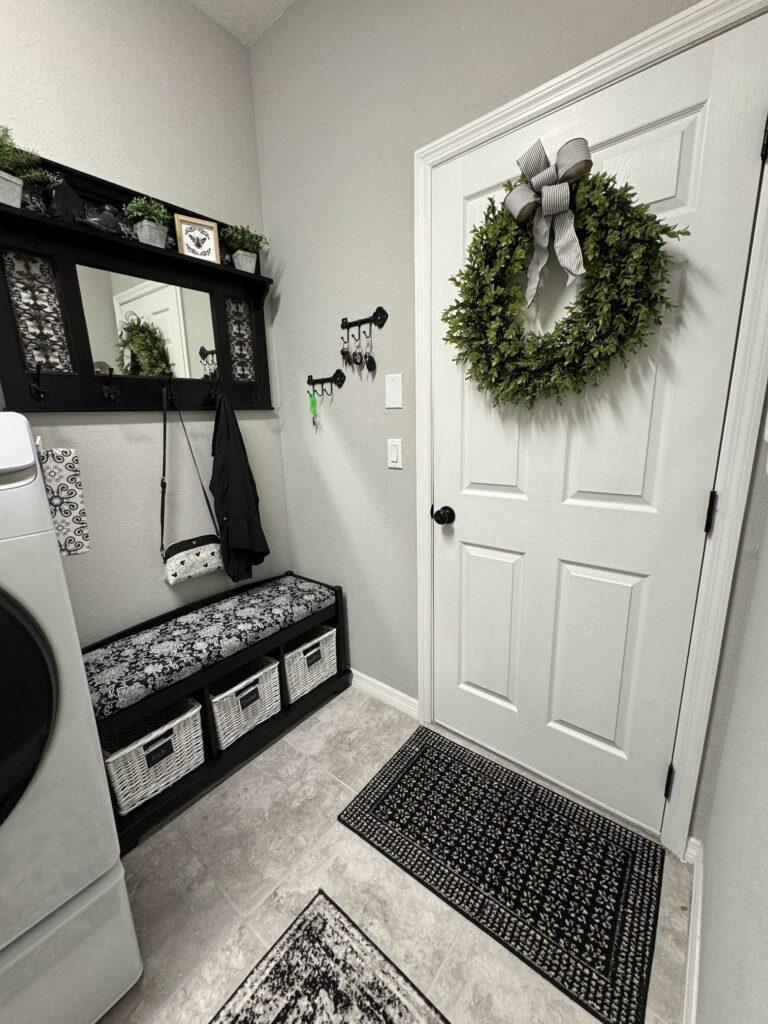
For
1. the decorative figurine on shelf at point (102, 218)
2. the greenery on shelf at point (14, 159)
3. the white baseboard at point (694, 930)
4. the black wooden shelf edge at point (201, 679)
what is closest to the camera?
the white baseboard at point (694, 930)

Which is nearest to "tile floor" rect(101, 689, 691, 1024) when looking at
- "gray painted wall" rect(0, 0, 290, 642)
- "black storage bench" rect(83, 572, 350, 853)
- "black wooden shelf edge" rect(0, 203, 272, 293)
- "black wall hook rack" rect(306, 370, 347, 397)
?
"black storage bench" rect(83, 572, 350, 853)

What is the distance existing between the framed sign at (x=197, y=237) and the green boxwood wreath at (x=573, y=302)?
3.47 ft

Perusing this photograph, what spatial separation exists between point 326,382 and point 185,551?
→ 3.12 ft

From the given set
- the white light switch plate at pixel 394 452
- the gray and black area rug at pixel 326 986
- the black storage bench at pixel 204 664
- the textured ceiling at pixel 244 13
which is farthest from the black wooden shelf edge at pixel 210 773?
the textured ceiling at pixel 244 13

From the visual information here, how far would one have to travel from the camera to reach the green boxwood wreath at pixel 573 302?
1.03 metres

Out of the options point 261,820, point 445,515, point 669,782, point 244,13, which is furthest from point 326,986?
point 244,13

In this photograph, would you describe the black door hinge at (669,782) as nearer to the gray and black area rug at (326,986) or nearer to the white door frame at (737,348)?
the white door frame at (737,348)

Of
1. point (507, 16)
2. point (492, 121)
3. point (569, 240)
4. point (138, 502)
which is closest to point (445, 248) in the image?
point (492, 121)

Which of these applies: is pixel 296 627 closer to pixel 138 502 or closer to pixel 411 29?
pixel 138 502

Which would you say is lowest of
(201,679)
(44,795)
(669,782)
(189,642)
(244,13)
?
(669,782)

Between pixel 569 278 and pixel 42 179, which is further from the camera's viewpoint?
pixel 42 179

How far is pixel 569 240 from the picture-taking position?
1.07m

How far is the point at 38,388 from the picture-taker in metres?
1.38

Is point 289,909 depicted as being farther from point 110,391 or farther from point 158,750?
point 110,391
